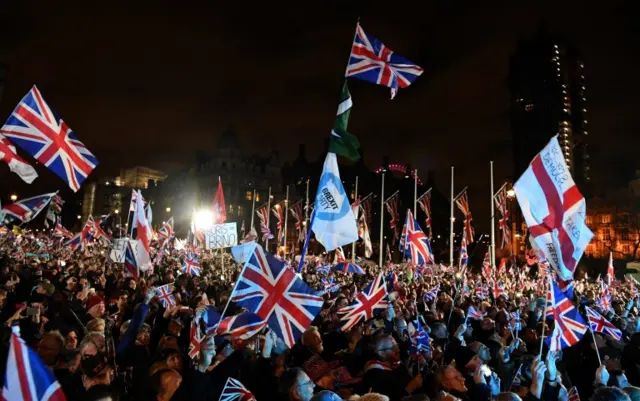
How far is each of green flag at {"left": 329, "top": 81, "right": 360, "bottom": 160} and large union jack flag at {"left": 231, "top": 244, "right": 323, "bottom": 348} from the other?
2.70 metres

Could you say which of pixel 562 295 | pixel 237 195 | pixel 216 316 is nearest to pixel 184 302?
pixel 216 316

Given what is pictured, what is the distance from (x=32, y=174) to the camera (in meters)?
11.8

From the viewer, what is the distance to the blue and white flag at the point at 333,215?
883 cm

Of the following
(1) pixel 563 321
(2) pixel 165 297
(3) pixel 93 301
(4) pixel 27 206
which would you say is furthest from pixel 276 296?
(4) pixel 27 206

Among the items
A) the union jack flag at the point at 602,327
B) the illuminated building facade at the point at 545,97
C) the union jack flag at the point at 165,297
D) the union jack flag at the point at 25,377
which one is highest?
the illuminated building facade at the point at 545,97

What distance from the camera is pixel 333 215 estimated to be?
912 cm

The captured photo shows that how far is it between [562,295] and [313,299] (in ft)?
12.5

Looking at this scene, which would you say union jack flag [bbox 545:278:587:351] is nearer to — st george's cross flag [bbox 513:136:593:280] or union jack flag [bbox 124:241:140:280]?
st george's cross flag [bbox 513:136:593:280]

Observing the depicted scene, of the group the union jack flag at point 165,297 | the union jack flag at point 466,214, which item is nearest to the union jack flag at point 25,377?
the union jack flag at point 165,297

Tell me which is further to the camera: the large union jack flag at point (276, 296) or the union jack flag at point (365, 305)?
the union jack flag at point (365, 305)

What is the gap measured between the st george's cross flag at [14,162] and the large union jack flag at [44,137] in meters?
2.73

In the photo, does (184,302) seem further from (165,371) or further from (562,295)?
(562,295)

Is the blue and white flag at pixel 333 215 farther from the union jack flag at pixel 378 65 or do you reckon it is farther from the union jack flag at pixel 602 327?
the union jack flag at pixel 602 327

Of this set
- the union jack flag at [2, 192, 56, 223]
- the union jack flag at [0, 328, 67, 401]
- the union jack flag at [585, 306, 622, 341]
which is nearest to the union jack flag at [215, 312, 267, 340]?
the union jack flag at [0, 328, 67, 401]
